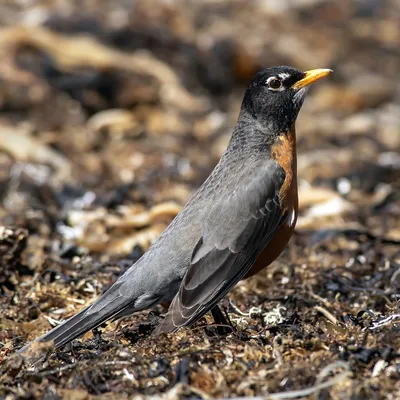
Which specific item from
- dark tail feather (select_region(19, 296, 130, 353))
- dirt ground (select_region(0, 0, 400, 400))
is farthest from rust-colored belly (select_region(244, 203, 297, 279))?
dark tail feather (select_region(19, 296, 130, 353))

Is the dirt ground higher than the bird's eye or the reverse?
the reverse

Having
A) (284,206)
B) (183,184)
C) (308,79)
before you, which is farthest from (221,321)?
(183,184)

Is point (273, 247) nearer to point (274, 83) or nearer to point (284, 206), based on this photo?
point (284, 206)

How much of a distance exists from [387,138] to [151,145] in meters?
3.49

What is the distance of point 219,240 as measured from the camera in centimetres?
564

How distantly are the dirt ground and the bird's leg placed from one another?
56 mm

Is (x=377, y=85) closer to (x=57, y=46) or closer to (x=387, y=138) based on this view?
(x=387, y=138)

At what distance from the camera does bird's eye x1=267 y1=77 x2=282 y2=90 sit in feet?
21.6

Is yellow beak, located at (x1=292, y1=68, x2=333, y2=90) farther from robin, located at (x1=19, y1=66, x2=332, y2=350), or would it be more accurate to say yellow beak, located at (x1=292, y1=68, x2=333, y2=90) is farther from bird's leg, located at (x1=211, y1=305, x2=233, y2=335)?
bird's leg, located at (x1=211, y1=305, x2=233, y2=335)

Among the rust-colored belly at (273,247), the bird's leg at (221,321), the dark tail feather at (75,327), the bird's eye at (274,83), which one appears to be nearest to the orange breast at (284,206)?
the rust-colored belly at (273,247)

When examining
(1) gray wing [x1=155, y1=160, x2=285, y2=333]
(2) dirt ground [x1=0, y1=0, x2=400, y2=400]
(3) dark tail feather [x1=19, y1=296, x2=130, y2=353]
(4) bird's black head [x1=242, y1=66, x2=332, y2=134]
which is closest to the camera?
(2) dirt ground [x1=0, y1=0, x2=400, y2=400]

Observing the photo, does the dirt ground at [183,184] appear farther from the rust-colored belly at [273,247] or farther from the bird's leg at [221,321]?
the rust-colored belly at [273,247]

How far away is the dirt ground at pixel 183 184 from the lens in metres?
4.61

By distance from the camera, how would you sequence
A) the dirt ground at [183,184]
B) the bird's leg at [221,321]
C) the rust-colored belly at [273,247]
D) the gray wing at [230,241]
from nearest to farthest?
the dirt ground at [183,184] < the gray wing at [230,241] < the bird's leg at [221,321] < the rust-colored belly at [273,247]
